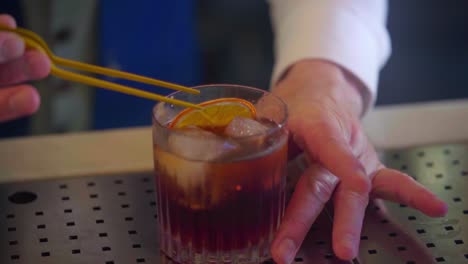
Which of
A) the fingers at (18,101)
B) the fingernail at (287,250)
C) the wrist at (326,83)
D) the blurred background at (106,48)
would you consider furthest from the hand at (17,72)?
the blurred background at (106,48)

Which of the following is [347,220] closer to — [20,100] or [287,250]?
[287,250]

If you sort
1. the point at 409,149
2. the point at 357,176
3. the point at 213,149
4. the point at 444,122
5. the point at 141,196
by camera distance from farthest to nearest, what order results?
the point at 444,122 < the point at 409,149 < the point at 141,196 < the point at 357,176 < the point at 213,149

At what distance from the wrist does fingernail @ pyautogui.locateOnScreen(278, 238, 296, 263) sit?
10.0 inches

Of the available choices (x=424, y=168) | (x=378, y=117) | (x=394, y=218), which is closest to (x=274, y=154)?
(x=394, y=218)

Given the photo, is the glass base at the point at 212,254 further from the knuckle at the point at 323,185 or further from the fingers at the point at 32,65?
the fingers at the point at 32,65

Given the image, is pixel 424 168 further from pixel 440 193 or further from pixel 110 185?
pixel 110 185

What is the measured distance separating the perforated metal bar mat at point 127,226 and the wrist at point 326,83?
0.13 meters

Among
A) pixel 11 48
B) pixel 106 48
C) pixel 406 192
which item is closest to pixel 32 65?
pixel 11 48

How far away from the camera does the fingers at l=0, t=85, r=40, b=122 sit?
2.30ft

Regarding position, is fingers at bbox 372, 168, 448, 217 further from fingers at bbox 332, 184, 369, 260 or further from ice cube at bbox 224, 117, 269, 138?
ice cube at bbox 224, 117, 269, 138

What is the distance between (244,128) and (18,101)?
0.70 ft

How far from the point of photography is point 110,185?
94cm

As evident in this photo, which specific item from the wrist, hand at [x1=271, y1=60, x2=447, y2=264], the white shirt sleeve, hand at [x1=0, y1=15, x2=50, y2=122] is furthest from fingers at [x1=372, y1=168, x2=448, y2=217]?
hand at [x1=0, y1=15, x2=50, y2=122]

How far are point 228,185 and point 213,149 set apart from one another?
Answer: 4 centimetres
